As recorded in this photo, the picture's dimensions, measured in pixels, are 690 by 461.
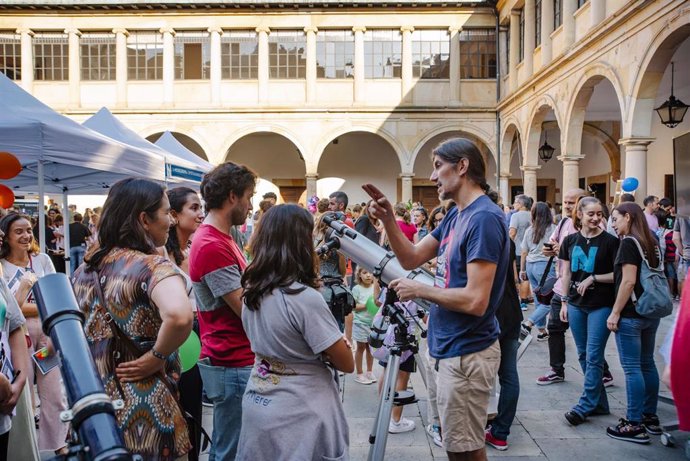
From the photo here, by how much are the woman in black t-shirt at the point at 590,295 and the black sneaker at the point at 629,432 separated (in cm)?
28

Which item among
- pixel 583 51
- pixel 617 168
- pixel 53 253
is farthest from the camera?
pixel 617 168

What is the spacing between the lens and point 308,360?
2131 millimetres

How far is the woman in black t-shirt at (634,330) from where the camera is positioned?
3.96 metres

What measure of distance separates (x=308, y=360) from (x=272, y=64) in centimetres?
1909

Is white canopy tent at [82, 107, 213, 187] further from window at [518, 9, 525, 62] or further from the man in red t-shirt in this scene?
window at [518, 9, 525, 62]

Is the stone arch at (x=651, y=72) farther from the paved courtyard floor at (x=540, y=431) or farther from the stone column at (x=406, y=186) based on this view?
the stone column at (x=406, y=186)

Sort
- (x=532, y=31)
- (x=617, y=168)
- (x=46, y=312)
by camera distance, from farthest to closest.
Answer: (x=617, y=168) → (x=532, y=31) → (x=46, y=312)

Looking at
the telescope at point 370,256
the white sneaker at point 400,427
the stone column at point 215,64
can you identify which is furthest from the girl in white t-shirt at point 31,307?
the stone column at point 215,64

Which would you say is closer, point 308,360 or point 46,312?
point 46,312

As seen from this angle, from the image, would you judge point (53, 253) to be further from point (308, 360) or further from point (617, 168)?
point (617, 168)

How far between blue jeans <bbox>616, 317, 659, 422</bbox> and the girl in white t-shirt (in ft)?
13.4

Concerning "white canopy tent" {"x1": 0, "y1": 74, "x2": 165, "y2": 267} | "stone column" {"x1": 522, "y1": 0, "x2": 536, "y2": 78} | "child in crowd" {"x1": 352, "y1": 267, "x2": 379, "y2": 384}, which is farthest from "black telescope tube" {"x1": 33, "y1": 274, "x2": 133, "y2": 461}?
"stone column" {"x1": 522, "y1": 0, "x2": 536, "y2": 78}

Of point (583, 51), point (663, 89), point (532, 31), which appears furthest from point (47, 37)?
point (663, 89)

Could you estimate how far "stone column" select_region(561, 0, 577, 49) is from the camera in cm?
1274
